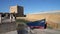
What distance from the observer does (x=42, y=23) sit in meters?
6.04

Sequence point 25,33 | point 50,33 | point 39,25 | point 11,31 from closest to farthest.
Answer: point 11,31, point 25,33, point 50,33, point 39,25

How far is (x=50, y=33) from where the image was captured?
5562 millimetres

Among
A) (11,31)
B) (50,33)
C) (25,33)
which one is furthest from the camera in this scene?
(50,33)

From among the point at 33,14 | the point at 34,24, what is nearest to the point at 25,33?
the point at 34,24

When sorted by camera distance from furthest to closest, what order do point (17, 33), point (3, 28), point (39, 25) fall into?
point (39, 25)
point (17, 33)
point (3, 28)

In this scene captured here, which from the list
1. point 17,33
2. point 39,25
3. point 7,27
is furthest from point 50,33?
point 7,27

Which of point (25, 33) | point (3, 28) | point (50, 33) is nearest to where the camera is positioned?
point (3, 28)

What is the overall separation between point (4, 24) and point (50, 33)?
8.18 ft

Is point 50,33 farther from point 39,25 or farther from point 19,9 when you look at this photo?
point 19,9

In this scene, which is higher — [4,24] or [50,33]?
[4,24]

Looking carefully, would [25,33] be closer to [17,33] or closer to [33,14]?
[17,33]

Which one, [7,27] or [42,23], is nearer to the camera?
[7,27]

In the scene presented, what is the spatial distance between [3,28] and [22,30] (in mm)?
953

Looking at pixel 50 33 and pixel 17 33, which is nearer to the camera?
pixel 17 33
